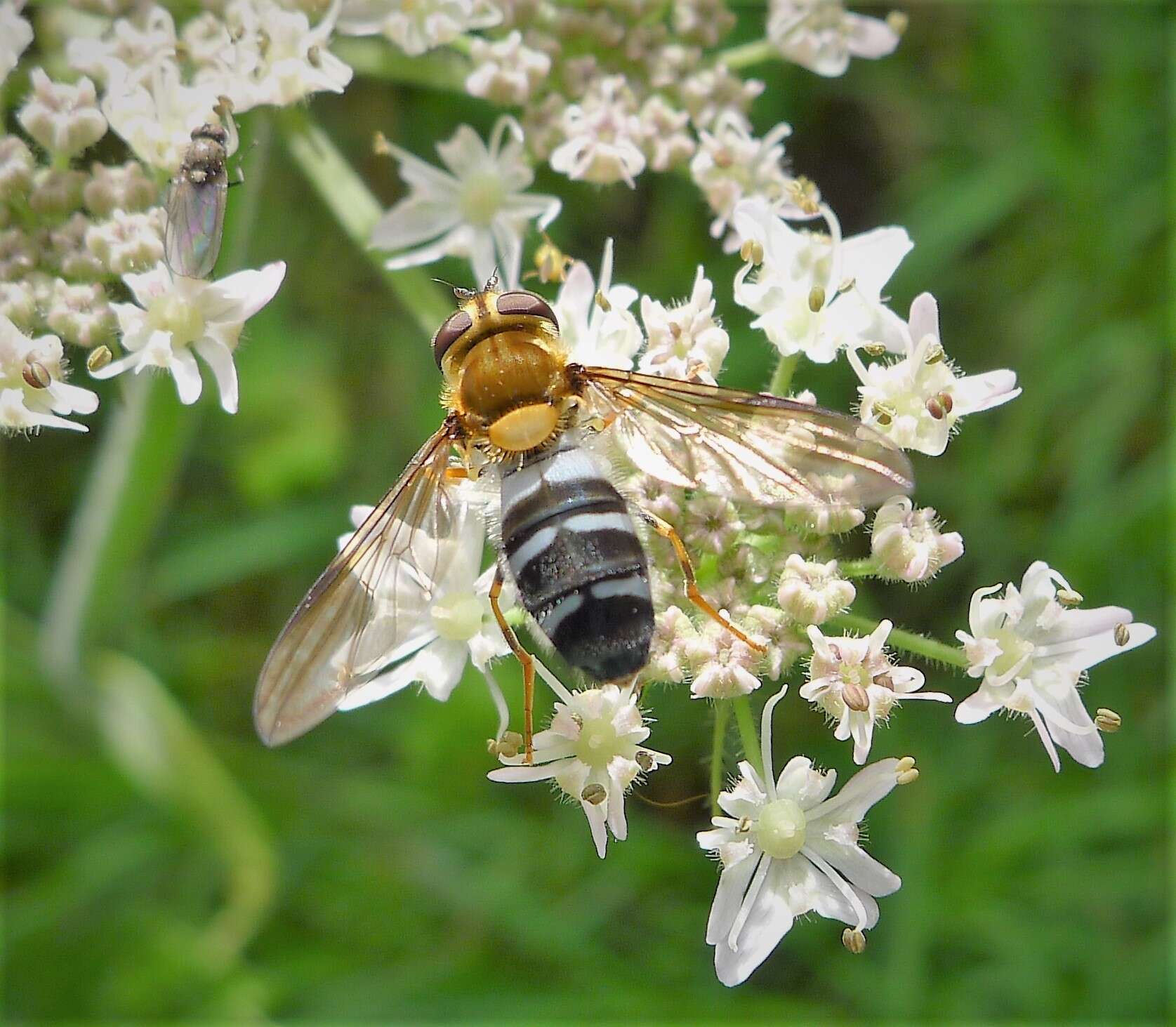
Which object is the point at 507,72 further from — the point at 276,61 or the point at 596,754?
the point at 596,754

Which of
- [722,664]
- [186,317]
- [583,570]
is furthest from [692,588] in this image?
[186,317]

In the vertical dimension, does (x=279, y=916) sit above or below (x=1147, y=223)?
below

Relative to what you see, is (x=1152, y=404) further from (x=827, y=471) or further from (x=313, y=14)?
(x=313, y=14)

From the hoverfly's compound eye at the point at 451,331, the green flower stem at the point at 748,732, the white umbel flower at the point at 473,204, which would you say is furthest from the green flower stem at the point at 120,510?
the green flower stem at the point at 748,732

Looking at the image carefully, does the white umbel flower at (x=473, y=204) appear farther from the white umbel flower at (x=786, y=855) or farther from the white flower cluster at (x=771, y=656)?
the white umbel flower at (x=786, y=855)

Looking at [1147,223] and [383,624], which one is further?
[1147,223]

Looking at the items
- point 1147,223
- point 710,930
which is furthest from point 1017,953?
point 1147,223

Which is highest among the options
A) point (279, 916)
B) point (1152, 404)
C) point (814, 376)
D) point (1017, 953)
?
point (814, 376)
